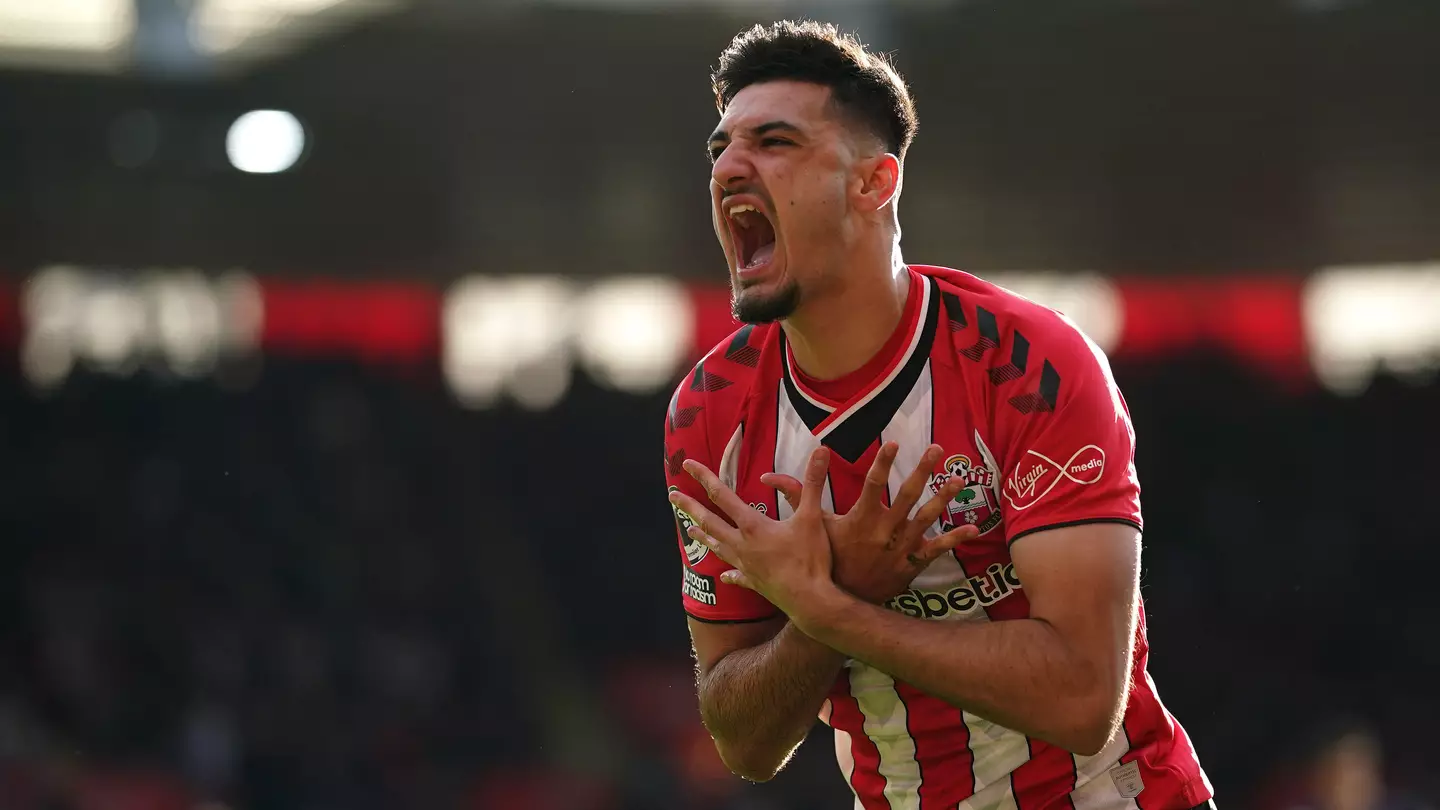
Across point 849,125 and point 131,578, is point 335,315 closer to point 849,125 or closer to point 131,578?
point 131,578

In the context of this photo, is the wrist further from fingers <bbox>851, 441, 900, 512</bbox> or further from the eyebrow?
the eyebrow

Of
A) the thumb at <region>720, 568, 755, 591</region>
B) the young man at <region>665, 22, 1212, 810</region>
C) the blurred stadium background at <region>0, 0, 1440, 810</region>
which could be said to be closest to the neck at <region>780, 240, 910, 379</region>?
the young man at <region>665, 22, 1212, 810</region>

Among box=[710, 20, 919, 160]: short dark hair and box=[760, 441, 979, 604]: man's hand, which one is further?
box=[710, 20, 919, 160]: short dark hair

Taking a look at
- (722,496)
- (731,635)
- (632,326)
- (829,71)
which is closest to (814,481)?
(722,496)

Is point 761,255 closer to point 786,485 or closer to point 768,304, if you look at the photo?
point 768,304

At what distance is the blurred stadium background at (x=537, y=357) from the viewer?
38.2ft

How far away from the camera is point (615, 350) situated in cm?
1434

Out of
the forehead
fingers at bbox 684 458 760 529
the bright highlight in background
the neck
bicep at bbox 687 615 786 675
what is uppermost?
the bright highlight in background

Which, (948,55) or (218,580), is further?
(218,580)

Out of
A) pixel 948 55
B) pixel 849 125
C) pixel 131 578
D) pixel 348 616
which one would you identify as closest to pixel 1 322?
pixel 131 578

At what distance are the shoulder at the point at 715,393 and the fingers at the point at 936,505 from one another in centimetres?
61

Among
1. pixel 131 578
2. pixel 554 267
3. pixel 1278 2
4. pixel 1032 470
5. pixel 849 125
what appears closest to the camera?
pixel 1032 470

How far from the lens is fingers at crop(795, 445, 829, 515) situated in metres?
2.57

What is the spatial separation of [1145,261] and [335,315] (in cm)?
831
